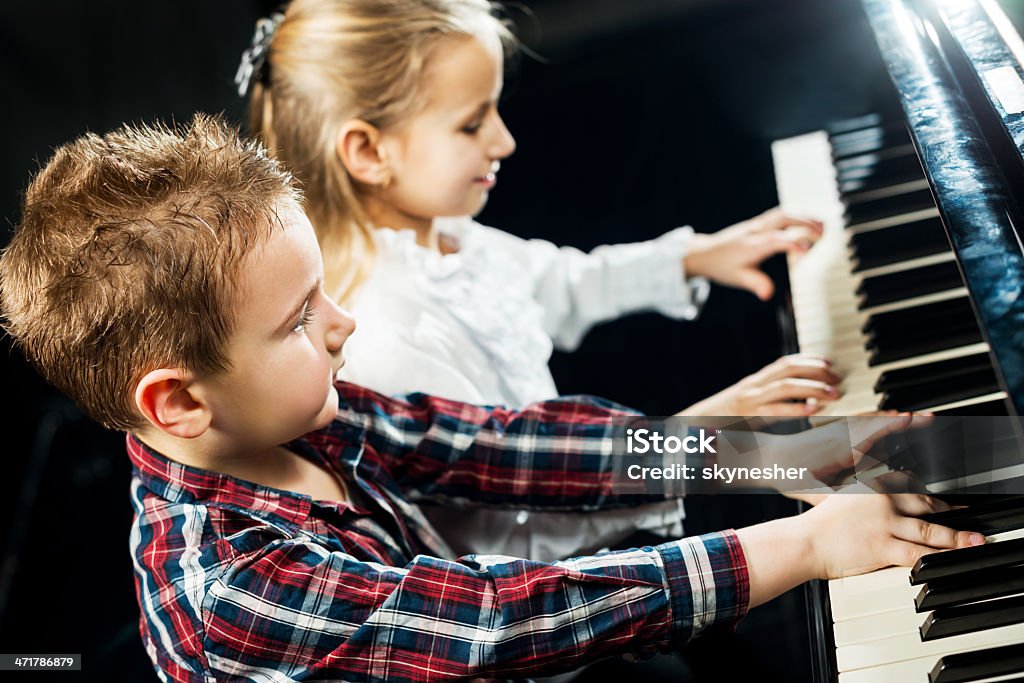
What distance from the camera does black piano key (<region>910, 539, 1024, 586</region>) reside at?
2.72 feet

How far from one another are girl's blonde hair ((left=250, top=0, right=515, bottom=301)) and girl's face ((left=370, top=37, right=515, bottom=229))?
0.07 ft

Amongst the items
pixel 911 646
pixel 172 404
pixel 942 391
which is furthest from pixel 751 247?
pixel 172 404

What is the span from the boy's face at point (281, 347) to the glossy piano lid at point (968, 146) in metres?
0.58

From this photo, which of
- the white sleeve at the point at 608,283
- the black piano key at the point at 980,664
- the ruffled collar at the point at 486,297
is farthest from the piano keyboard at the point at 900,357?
the ruffled collar at the point at 486,297

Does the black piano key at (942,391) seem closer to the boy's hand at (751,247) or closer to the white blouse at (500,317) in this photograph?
the white blouse at (500,317)

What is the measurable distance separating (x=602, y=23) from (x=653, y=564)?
6.27 feet

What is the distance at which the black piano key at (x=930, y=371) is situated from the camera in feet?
3.51

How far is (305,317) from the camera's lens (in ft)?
3.28

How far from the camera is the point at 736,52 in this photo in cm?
241

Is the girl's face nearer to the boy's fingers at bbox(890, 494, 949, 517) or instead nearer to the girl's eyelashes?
the girl's eyelashes

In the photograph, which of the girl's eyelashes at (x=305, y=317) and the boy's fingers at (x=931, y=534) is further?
the girl's eyelashes at (x=305, y=317)

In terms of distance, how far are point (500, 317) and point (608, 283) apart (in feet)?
0.95

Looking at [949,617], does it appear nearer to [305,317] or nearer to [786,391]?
[786,391]

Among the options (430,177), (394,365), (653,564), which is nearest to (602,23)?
(430,177)
